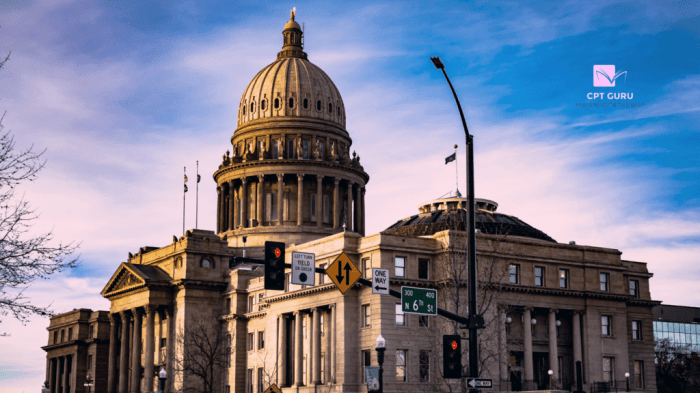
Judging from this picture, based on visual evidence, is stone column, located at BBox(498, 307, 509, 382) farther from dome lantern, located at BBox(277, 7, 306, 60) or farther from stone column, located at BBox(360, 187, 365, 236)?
dome lantern, located at BBox(277, 7, 306, 60)

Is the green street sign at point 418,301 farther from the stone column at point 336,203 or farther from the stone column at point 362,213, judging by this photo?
the stone column at point 362,213

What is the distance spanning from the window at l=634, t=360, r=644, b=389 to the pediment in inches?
1925

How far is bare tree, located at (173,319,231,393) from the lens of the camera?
91.8 m

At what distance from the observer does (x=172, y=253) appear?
98.4m

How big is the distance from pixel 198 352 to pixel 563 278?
35.0 m

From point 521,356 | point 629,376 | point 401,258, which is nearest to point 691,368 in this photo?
point 629,376

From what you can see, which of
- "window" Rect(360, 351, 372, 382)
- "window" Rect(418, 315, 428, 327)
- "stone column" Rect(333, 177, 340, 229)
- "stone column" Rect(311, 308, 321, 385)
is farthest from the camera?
"stone column" Rect(333, 177, 340, 229)

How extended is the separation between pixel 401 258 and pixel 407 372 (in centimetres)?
905

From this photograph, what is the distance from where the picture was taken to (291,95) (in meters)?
119

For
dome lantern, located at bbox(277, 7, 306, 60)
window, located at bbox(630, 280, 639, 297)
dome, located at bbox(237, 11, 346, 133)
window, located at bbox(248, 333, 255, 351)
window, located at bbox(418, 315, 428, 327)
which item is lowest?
window, located at bbox(248, 333, 255, 351)

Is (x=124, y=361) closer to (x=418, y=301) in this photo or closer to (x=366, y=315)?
(x=366, y=315)

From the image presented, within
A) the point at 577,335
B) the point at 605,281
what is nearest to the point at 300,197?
the point at 605,281

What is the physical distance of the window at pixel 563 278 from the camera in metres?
82.0

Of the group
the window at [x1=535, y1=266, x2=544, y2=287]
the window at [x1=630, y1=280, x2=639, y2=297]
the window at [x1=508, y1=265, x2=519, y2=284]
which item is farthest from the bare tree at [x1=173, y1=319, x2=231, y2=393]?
the window at [x1=630, y1=280, x2=639, y2=297]
